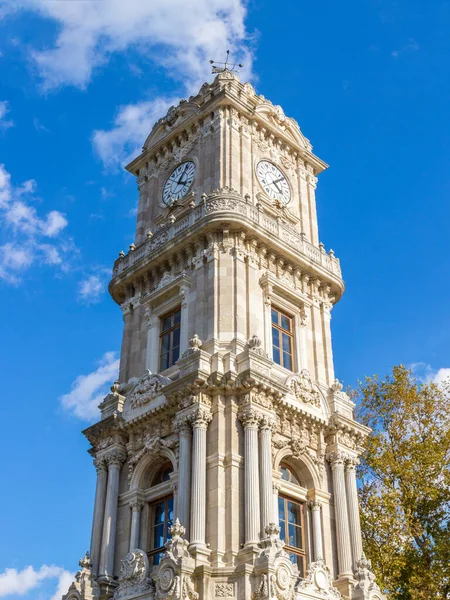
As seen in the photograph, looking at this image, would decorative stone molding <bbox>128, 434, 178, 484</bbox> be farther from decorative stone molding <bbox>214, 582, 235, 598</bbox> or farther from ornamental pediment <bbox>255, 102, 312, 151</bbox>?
ornamental pediment <bbox>255, 102, 312, 151</bbox>

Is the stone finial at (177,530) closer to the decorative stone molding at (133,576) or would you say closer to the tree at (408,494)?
the decorative stone molding at (133,576)

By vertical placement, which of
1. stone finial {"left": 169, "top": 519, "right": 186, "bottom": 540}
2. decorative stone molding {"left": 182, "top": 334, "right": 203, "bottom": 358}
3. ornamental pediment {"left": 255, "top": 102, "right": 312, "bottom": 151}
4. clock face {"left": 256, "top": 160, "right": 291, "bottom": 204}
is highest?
ornamental pediment {"left": 255, "top": 102, "right": 312, "bottom": 151}

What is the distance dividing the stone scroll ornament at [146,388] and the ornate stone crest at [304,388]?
4.53 meters

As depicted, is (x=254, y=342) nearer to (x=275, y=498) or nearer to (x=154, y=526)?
(x=275, y=498)

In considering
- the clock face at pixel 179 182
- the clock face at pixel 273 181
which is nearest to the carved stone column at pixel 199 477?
the clock face at pixel 179 182

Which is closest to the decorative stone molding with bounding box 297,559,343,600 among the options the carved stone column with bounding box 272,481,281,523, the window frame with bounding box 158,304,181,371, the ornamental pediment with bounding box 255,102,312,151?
the carved stone column with bounding box 272,481,281,523

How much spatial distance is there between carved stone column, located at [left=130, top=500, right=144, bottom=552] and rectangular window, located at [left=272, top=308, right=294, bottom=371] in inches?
289

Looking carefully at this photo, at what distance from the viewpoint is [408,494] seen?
3475cm

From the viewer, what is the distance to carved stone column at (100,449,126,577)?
91.0 ft

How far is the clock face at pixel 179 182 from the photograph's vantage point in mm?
35969

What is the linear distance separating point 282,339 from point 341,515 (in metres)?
7.07

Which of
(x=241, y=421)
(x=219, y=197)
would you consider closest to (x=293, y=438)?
(x=241, y=421)

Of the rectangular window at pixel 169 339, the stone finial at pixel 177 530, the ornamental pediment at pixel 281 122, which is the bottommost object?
the stone finial at pixel 177 530

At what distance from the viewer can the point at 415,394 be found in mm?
37719
